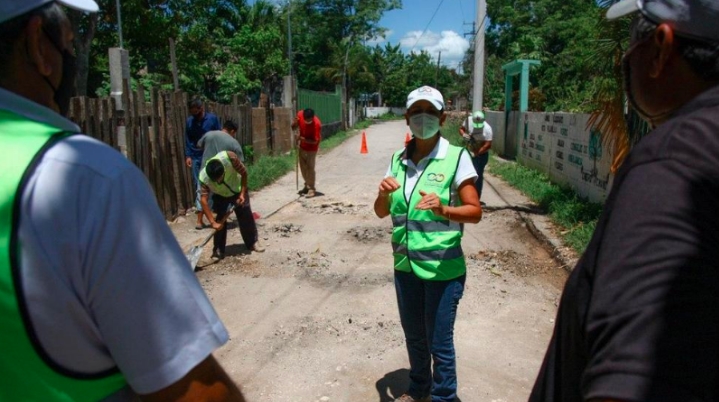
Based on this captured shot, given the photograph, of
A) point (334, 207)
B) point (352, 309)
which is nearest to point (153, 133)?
point (334, 207)

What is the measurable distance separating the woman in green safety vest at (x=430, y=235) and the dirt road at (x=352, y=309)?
759 millimetres

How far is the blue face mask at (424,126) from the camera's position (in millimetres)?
3441

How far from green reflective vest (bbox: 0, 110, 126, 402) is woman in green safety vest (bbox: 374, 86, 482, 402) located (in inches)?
91.5

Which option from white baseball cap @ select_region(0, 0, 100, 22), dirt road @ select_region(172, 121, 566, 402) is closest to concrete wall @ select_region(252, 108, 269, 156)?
dirt road @ select_region(172, 121, 566, 402)

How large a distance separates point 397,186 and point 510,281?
3.44 metres

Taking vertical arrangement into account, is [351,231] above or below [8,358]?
below

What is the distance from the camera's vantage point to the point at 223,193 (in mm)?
7133

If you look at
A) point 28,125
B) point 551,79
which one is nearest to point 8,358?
point 28,125

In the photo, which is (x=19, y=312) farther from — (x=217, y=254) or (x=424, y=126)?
(x=217, y=254)

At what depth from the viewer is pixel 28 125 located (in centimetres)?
103

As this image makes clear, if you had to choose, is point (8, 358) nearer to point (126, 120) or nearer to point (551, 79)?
point (126, 120)

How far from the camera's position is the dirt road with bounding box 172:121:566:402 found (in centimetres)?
416

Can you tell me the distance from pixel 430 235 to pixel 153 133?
6.45 meters

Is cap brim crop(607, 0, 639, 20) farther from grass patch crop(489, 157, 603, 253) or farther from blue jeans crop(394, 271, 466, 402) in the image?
grass patch crop(489, 157, 603, 253)
